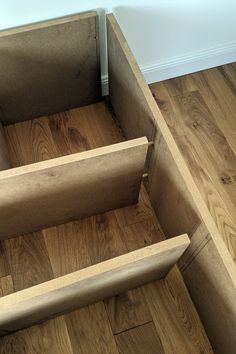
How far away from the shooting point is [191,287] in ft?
3.38

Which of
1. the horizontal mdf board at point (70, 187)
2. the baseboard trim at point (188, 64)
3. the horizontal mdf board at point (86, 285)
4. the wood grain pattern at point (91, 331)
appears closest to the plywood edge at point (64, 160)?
the horizontal mdf board at point (70, 187)

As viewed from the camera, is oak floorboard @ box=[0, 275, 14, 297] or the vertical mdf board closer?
the vertical mdf board

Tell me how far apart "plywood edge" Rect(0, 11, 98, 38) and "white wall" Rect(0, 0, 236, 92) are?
1 centimetres

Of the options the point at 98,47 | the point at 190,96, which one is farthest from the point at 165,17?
the point at 190,96

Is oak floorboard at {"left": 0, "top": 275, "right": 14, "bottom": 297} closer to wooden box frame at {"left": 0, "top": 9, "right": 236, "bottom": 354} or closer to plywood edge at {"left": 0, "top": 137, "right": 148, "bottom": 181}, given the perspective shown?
wooden box frame at {"left": 0, "top": 9, "right": 236, "bottom": 354}

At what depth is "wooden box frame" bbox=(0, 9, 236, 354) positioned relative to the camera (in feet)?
2.63

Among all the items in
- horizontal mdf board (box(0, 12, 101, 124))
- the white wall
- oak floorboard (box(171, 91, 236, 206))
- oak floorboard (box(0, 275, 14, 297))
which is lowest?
oak floorboard (box(0, 275, 14, 297))

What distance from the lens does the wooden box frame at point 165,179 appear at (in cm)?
80

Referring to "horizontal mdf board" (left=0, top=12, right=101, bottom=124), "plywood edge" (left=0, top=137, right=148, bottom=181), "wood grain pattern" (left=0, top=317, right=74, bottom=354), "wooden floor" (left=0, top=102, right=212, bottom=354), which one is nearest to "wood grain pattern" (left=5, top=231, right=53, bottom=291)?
"wooden floor" (left=0, top=102, right=212, bottom=354)

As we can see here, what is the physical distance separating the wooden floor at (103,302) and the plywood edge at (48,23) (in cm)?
42

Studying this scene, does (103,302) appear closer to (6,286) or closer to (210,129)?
(6,286)

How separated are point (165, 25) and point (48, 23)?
0.43 metres

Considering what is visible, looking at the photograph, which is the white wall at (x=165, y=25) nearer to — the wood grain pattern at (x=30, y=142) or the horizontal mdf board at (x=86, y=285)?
the wood grain pattern at (x=30, y=142)

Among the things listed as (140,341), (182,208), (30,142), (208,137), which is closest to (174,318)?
(140,341)
